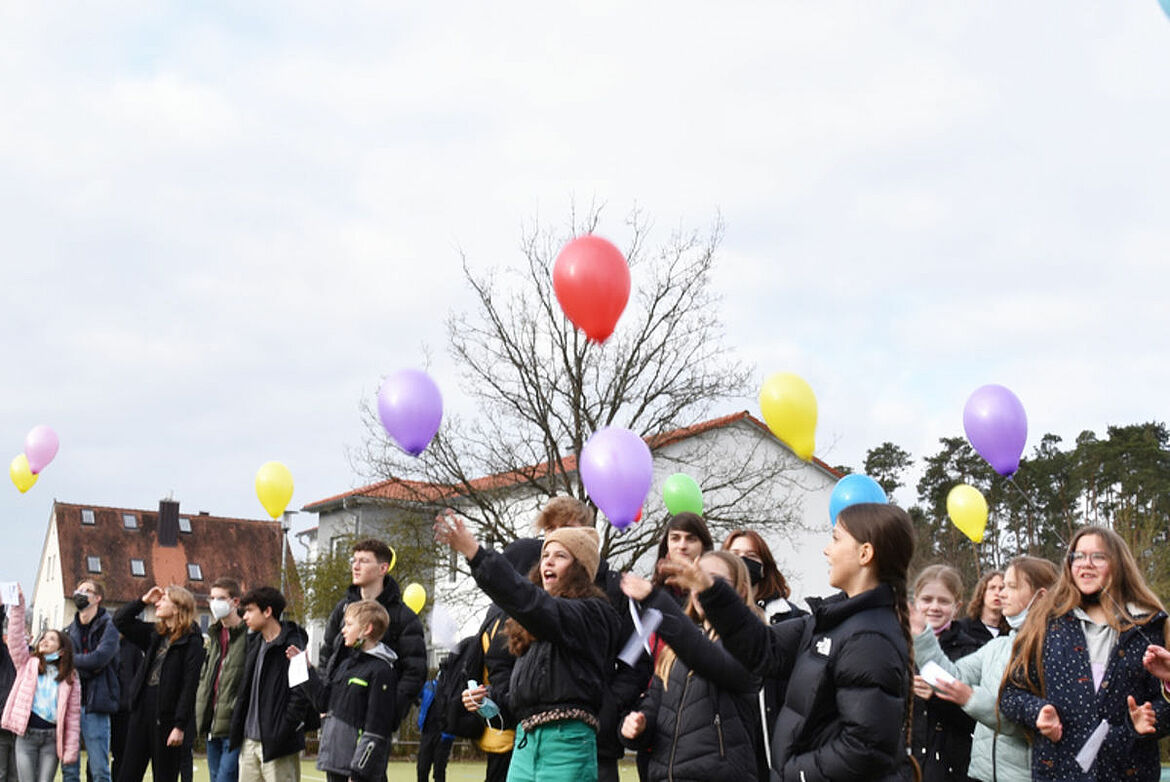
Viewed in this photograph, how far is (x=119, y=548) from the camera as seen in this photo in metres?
63.7

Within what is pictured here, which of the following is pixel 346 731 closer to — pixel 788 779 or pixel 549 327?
pixel 788 779

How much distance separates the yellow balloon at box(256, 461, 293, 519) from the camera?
1216 cm

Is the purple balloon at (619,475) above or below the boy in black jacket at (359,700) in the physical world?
above

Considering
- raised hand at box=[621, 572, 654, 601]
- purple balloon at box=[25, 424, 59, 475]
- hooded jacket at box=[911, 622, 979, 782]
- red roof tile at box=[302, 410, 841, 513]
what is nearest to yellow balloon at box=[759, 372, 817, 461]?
hooded jacket at box=[911, 622, 979, 782]

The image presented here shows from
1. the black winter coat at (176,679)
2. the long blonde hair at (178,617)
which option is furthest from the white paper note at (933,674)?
the long blonde hair at (178,617)

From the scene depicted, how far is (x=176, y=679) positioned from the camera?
1011cm

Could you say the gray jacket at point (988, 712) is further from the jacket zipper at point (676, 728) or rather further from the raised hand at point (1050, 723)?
the jacket zipper at point (676, 728)

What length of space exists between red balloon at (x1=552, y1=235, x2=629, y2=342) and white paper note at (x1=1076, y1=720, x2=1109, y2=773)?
4245mm

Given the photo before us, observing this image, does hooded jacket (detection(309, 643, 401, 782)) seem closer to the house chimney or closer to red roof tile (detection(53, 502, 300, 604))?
red roof tile (detection(53, 502, 300, 604))

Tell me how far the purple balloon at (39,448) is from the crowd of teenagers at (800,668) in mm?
10076

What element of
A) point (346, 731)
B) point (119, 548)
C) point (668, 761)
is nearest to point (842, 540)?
point (668, 761)

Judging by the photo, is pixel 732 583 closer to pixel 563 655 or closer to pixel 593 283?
pixel 563 655

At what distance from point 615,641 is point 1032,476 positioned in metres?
55.2

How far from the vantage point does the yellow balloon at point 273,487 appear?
12164mm
